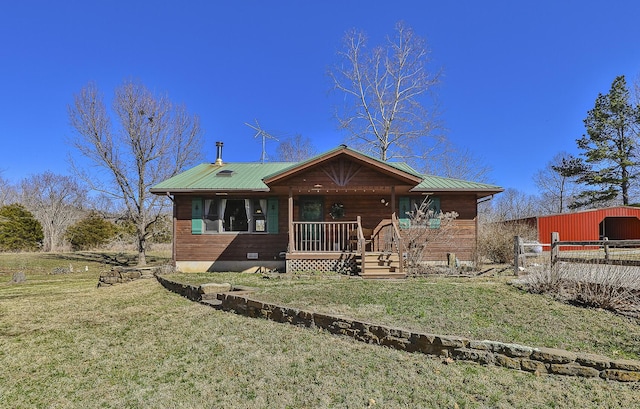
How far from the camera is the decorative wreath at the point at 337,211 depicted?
12602 millimetres

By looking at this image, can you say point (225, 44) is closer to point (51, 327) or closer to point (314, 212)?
point (314, 212)

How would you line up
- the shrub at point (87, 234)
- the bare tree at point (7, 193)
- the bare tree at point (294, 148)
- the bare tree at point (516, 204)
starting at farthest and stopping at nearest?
the bare tree at point (516, 204), the bare tree at point (7, 193), the bare tree at point (294, 148), the shrub at point (87, 234)

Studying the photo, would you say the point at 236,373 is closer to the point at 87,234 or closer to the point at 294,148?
the point at 87,234

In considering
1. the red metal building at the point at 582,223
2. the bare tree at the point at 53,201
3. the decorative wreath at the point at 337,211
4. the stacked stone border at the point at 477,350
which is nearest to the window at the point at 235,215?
the decorative wreath at the point at 337,211

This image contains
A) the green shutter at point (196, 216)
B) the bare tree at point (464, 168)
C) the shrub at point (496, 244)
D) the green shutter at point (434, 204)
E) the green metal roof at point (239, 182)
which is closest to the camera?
the green metal roof at point (239, 182)

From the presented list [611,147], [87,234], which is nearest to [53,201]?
[87,234]

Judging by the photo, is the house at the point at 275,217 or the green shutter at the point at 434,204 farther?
the green shutter at the point at 434,204

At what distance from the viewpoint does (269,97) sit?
995 inches

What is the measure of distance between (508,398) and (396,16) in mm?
21625

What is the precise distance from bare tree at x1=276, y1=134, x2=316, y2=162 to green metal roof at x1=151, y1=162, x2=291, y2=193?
59.7 feet

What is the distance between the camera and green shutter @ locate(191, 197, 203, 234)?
1229 centimetres

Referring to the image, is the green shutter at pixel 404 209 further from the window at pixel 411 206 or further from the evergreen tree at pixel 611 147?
the evergreen tree at pixel 611 147

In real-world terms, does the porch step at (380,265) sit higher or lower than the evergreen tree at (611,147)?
lower

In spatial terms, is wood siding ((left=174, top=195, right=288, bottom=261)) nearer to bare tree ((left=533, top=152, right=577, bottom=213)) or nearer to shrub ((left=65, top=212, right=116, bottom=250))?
shrub ((left=65, top=212, right=116, bottom=250))
